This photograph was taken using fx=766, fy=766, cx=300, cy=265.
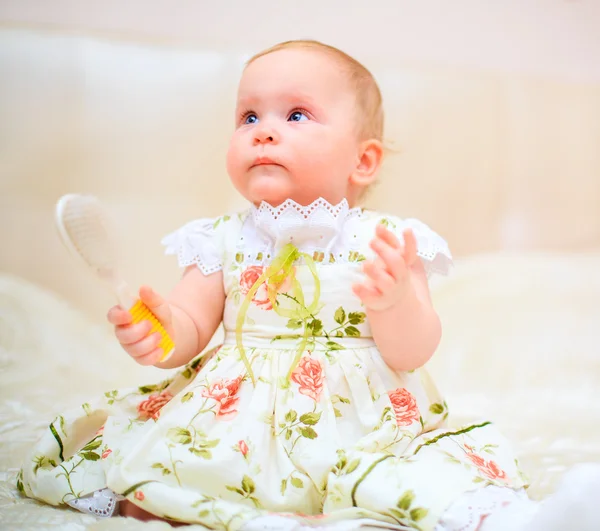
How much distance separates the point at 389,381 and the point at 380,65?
1.24 meters

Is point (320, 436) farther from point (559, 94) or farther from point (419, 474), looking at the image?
point (559, 94)

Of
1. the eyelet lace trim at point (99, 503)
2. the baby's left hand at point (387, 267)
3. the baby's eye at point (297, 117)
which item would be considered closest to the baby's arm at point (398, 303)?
the baby's left hand at point (387, 267)

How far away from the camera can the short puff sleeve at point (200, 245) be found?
1.07 meters

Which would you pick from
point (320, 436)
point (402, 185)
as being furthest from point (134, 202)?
point (320, 436)

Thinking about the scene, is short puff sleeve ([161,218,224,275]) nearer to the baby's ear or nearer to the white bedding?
the baby's ear

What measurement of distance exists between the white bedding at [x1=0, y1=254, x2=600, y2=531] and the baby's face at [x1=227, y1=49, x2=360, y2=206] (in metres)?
0.50

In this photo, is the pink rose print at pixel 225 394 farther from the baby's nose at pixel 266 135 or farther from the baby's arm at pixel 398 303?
the baby's nose at pixel 266 135

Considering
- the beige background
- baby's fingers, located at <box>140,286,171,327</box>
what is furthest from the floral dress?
the beige background

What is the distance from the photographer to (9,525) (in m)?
0.80

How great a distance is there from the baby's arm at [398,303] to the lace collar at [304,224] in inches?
4.5

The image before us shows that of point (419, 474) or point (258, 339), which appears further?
point (258, 339)

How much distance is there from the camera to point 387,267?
86 centimetres

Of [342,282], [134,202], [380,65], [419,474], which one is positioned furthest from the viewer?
[380,65]

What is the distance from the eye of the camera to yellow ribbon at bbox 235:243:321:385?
37.9 inches
